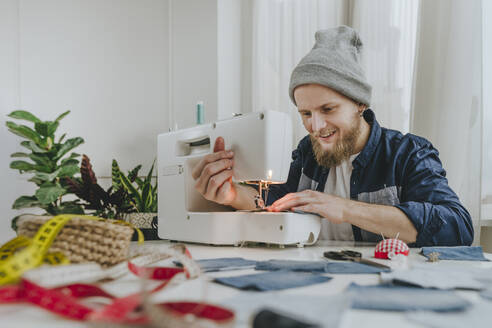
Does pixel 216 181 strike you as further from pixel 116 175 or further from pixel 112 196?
pixel 116 175

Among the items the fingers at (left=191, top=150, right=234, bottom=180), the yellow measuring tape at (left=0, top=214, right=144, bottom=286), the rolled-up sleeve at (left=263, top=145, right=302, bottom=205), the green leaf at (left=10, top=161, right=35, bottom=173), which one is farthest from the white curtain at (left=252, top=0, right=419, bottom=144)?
the yellow measuring tape at (left=0, top=214, right=144, bottom=286)

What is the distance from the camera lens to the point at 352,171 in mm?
2168

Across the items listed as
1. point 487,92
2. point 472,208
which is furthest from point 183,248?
point 487,92

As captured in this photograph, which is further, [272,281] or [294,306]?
[272,281]

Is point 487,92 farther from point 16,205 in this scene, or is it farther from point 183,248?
point 16,205

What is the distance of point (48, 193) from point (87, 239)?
5.45 ft

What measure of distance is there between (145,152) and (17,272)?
9.01ft

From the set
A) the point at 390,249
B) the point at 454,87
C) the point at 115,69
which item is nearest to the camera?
the point at 390,249

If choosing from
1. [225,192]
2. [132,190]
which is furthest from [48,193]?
[225,192]

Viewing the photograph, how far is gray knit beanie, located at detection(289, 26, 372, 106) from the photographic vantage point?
191cm

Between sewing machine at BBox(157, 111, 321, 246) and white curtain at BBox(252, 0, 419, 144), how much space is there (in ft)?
4.04

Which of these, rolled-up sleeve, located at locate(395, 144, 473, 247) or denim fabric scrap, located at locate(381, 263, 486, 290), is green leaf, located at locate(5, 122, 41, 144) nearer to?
rolled-up sleeve, located at locate(395, 144, 473, 247)

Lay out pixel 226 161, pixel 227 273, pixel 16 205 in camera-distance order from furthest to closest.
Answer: pixel 16 205, pixel 226 161, pixel 227 273

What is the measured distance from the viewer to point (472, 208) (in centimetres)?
206
